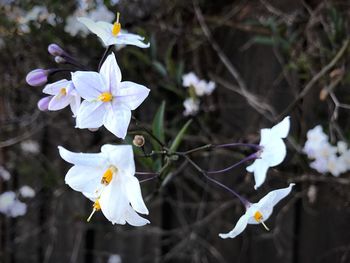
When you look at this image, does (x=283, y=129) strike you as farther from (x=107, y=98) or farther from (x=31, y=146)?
(x=31, y=146)

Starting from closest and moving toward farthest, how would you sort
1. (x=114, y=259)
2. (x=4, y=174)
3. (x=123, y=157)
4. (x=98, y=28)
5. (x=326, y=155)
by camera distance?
(x=123, y=157), (x=98, y=28), (x=326, y=155), (x=114, y=259), (x=4, y=174)

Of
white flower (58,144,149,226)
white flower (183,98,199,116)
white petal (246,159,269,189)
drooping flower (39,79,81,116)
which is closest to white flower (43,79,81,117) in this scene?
drooping flower (39,79,81,116)

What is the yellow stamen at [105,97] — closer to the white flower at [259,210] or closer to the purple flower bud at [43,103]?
the purple flower bud at [43,103]

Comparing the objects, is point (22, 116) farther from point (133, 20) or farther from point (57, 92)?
point (57, 92)

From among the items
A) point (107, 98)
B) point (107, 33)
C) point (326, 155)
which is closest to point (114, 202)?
point (107, 98)

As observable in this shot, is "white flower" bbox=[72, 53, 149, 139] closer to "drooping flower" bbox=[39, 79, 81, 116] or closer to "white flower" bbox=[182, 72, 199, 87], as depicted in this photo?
"drooping flower" bbox=[39, 79, 81, 116]

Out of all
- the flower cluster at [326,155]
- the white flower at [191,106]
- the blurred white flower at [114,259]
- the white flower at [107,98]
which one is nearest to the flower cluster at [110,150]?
the white flower at [107,98]
